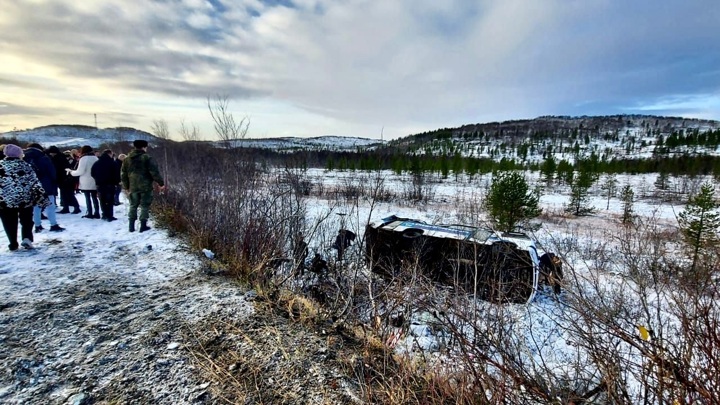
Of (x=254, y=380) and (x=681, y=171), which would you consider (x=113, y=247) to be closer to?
(x=254, y=380)

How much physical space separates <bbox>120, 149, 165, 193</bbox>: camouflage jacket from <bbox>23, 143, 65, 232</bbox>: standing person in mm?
1426

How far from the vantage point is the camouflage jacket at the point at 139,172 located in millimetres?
5902

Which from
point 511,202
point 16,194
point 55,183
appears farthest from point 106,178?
point 511,202

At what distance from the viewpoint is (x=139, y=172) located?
5.94m

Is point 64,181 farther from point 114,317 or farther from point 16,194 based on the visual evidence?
point 114,317

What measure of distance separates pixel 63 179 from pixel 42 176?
1.37m

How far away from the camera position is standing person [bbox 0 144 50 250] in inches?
178

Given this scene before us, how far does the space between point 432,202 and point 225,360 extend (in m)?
19.3

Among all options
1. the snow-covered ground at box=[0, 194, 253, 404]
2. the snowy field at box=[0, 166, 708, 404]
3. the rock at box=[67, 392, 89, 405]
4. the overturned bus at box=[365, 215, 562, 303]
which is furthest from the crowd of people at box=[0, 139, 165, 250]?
the overturned bus at box=[365, 215, 562, 303]

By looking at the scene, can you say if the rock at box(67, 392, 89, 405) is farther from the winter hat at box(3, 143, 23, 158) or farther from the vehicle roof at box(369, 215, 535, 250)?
the vehicle roof at box(369, 215, 535, 250)

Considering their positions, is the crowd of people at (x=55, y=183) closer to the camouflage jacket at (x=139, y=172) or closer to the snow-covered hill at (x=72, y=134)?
the camouflage jacket at (x=139, y=172)

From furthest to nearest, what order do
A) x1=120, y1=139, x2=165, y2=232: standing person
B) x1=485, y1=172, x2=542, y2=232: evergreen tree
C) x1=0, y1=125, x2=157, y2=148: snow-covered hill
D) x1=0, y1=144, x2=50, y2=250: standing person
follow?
1. x1=0, y1=125, x2=157, y2=148: snow-covered hill
2. x1=485, y1=172, x2=542, y2=232: evergreen tree
3. x1=120, y1=139, x2=165, y2=232: standing person
4. x1=0, y1=144, x2=50, y2=250: standing person

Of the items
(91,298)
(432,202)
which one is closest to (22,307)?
(91,298)

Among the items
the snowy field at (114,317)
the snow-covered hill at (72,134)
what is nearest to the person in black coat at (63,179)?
the snowy field at (114,317)
